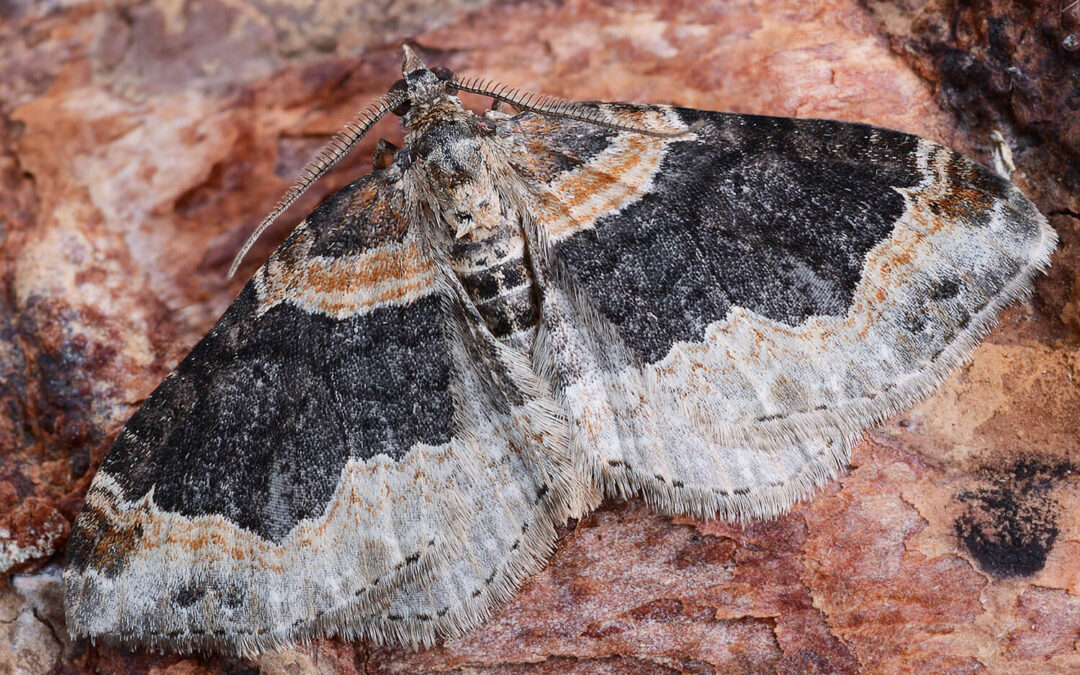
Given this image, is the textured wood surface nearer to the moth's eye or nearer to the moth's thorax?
the moth's eye

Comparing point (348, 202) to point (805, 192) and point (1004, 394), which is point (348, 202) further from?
point (1004, 394)

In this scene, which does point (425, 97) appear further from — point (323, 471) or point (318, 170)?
point (323, 471)

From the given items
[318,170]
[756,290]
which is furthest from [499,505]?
[318,170]

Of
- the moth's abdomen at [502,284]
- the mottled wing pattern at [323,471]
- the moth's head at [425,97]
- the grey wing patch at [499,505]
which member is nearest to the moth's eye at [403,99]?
the moth's head at [425,97]

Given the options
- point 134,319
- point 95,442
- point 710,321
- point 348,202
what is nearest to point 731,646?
point 710,321

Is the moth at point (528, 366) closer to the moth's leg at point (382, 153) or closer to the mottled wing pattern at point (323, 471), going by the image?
the mottled wing pattern at point (323, 471)

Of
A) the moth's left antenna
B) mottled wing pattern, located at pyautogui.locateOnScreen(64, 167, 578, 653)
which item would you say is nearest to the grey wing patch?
mottled wing pattern, located at pyautogui.locateOnScreen(64, 167, 578, 653)
